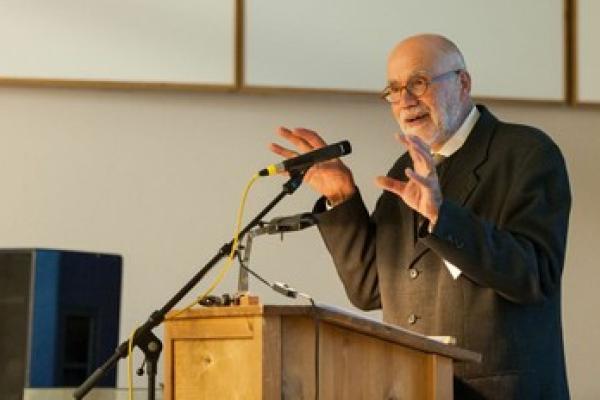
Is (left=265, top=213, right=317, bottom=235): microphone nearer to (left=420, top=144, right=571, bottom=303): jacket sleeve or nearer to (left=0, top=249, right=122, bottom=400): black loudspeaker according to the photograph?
(left=420, top=144, right=571, bottom=303): jacket sleeve

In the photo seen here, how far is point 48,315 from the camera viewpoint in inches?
127

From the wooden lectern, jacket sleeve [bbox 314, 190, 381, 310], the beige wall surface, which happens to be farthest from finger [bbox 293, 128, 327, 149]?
the beige wall surface

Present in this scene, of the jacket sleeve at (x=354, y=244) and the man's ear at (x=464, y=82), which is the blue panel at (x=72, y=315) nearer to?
the jacket sleeve at (x=354, y=244)

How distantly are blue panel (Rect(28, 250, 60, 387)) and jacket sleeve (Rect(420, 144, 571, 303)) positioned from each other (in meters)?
1.07

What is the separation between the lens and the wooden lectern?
2.21 meters

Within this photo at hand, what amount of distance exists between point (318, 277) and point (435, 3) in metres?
1.03

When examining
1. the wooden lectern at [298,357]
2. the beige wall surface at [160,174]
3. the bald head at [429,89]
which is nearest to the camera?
A: the wooden lectern at [298,357]

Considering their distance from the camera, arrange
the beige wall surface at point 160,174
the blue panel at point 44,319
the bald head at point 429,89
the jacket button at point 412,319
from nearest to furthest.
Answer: the jacket button at point 412,319 → the bald head at point 429,89 → the blue panel at point 44,319 → the beige wall surface at point 160,174

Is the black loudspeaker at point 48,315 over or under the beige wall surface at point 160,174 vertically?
under

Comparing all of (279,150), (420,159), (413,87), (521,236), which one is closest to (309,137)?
(279,150)

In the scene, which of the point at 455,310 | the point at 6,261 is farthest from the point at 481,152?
the point at 6,261

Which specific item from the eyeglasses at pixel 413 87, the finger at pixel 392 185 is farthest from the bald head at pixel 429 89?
the finger at pixel 392 185

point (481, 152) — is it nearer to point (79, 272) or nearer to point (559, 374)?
point (559, 374)

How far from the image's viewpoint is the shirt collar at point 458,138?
3.13 meters
